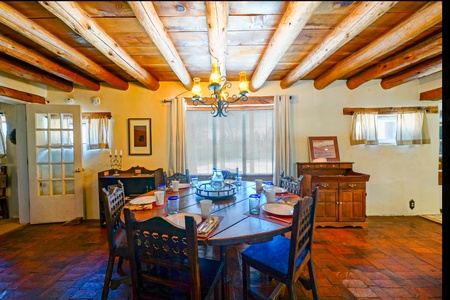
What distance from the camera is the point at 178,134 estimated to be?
3.23 meters

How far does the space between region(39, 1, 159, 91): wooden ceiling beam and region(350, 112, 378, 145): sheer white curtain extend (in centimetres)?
344

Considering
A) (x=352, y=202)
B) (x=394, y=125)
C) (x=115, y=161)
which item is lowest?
(x=352, y=202)

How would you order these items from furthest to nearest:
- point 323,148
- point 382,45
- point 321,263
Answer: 1. point 323,148
2. point 321,263
3. point 382,45

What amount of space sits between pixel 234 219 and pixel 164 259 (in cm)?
53

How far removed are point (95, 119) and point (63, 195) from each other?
4.28 feet

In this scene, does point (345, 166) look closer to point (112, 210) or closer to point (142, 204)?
point (142, 204)

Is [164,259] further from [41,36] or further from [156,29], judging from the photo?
[41,36]

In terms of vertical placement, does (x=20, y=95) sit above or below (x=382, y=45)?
below

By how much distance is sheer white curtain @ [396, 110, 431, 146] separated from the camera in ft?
10.3

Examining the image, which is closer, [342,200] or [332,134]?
[342,200]

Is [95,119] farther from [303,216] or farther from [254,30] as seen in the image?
[303,216]

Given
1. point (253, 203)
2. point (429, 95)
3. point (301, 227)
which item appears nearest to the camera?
point (301, 227)

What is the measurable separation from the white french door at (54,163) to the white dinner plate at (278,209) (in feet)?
9.95

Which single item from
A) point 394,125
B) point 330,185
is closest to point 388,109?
Answer: point 394,125
